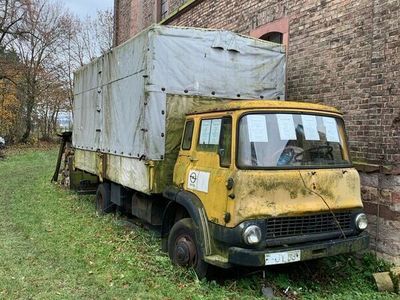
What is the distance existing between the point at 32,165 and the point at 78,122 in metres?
11.4

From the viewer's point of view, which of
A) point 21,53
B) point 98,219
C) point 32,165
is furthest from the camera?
point 21,53

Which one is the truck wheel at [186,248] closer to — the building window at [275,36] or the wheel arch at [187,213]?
the wheel arch at [187,213]

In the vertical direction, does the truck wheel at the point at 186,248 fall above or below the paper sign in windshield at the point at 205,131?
below

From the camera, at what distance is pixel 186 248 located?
5.71m

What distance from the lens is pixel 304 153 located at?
17.5 ft

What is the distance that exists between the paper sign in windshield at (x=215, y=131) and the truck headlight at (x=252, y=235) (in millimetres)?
1173

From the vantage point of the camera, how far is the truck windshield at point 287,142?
16.7 feet

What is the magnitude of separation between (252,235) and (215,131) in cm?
142

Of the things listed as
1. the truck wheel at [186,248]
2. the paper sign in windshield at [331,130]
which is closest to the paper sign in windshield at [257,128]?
Result: the paper sign in windshield at [331,130]

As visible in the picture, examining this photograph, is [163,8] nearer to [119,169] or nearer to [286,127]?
[119,169]

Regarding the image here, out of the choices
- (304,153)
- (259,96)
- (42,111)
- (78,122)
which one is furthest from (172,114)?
(42,111)

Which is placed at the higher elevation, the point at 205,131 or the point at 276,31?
the point at 276,31

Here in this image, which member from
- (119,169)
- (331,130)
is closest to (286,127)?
(331,130)

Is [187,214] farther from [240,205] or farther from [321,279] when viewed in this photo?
[321,279]
